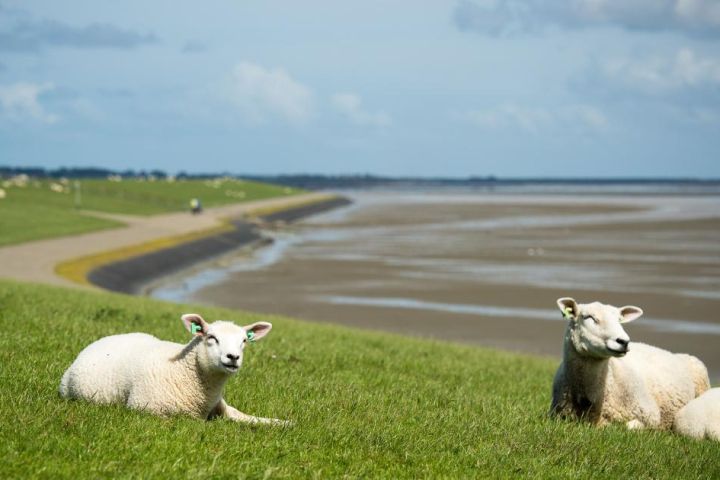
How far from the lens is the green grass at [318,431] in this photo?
25.2 feet

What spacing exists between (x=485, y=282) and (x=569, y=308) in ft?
94.6

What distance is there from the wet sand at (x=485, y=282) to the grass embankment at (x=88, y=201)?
9.90 metres

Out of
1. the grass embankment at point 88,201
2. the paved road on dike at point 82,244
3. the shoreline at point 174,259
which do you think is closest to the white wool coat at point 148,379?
the paved road on dike at point 82,244

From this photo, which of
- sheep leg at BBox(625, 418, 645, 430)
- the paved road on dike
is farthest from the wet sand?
sheep leg at BBox(625, 418, 645, 430)

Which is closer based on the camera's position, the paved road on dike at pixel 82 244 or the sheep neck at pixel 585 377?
the sheep neck at pixel 585 377

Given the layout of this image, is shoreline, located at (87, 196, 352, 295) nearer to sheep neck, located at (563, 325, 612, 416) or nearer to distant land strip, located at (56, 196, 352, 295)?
distant land strip, located at (56, 196, 352, 295)

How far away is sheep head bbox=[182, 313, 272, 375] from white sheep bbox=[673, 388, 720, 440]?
15.9 ft

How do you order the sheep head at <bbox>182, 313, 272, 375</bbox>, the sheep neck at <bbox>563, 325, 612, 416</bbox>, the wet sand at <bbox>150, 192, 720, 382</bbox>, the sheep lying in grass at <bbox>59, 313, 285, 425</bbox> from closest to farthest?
the sheep head at <bbox>182, 313, 272, 375</bbox> < the sheep lying in grass at <bbox>59, 313, 285, 425</bbox> < the sheep neck at <bbox>563, 325, 612, 416</bbox> < the wet sand at <bbox>150, 192, 720, 382</bbox>

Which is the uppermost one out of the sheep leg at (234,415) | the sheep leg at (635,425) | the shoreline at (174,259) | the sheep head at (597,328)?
the sheep head at (597,328)

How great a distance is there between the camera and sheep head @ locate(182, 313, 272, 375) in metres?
8.83

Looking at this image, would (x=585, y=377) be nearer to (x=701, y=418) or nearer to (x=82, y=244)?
(x=701, y=418)

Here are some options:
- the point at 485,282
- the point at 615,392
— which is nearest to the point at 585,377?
the point at 615,392

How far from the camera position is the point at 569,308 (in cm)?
1144

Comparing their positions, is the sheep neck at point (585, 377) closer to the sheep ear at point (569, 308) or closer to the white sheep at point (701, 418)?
the sheep ear at point (569, 308)
